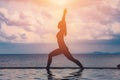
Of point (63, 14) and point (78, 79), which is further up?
point (63, 14)

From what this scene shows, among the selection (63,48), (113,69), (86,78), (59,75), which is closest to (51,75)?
(59,75)

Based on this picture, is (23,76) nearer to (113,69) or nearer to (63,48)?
(63,48)

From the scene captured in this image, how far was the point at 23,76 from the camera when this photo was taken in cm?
3250

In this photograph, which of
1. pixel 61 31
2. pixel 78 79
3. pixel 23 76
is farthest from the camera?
pixel 61 31

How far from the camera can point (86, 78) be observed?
1228 inches

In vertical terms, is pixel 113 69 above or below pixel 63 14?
below

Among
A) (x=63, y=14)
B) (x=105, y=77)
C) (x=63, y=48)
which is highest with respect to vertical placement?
(x=63, y=14)

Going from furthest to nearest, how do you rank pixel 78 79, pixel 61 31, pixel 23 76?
pixel 61 31, pixel 23 76, pixel 78 79

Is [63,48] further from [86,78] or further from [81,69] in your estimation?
[86,78]

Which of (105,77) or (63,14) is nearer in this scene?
(105,77)

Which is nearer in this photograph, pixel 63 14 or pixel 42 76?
pixel 42 76

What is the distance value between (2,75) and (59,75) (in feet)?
13.8

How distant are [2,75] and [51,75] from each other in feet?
11.9

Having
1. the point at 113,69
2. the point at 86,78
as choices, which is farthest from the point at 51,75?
the point at 113,69
